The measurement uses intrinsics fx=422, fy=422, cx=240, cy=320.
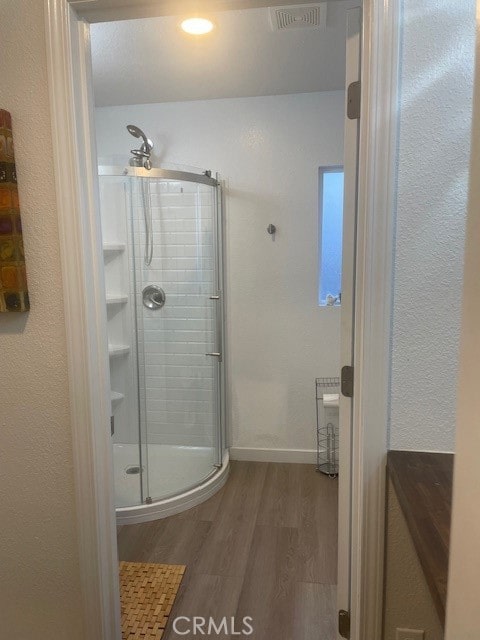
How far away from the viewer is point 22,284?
1.20 meters

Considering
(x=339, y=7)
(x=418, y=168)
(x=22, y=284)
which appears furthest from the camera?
(x=339, y=7)

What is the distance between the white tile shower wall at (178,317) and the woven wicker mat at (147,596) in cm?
99

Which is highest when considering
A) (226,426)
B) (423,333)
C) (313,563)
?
(423,333)

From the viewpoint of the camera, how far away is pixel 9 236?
1.17 metres

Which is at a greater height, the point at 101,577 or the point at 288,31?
the point at 288,31

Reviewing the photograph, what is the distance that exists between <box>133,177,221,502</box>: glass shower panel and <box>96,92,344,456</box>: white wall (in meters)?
0.21

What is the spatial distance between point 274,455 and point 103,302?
7.18 ft

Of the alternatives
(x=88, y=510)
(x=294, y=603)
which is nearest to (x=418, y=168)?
(x=88, y=510)

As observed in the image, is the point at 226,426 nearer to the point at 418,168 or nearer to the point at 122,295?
the point at 122,295

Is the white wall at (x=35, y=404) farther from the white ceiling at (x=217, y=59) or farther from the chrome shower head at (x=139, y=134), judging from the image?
the chrome shower head at (x=139, y=134)

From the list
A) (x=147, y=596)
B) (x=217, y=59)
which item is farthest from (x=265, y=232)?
(x=147, y=596)

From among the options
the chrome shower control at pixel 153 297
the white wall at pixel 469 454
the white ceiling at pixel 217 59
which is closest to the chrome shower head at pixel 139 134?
the white ceiling at pixel 217 59

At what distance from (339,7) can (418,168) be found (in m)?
1.17

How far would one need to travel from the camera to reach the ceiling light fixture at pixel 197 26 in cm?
181
